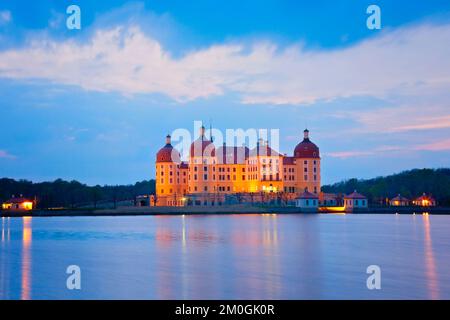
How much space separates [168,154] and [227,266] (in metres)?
62.6

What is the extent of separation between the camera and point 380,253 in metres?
30.7

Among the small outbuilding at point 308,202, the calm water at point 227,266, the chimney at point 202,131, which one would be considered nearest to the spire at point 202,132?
the chimney at point 202,131

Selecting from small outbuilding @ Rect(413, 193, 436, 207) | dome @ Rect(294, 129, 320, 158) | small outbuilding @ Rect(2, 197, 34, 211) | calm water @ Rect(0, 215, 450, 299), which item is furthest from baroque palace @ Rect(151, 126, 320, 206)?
calm water @ Rect(0, 215, 450, 299)

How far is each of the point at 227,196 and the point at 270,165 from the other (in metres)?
6.96

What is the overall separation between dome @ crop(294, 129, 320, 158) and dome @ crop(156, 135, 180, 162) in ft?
53.1

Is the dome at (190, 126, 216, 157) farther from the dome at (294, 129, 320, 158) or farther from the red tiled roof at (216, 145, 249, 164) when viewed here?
the dome at (294, 129, 320, 158)

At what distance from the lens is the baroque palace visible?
8388 centimetres

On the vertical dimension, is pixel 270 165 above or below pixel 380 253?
above

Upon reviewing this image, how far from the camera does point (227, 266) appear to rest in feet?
83.8

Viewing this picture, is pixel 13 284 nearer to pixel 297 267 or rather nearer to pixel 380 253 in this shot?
pixel 297 267

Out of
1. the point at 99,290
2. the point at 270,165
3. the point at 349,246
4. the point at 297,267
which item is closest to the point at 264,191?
the point at 270,165

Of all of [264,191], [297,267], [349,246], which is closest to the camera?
[297,267]

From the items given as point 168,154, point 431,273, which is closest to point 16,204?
point 168,154

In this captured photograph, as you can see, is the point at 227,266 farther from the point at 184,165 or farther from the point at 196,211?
the point at 184,165
